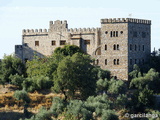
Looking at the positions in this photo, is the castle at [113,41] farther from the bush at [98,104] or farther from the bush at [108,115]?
the bush at [108,115]

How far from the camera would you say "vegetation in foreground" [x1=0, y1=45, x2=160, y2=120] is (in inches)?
2594

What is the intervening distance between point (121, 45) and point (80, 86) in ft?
40.6

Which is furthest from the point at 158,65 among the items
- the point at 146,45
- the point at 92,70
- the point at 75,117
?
the point at 75,117

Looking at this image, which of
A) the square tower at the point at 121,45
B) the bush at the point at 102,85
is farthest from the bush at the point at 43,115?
the square tower at the point at 121,45

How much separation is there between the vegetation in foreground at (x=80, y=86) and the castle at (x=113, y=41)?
59.2 inches

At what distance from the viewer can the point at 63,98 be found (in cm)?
7225

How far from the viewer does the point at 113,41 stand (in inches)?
3155

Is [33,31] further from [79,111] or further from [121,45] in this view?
[79,111]

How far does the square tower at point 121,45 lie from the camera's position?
7962 cm

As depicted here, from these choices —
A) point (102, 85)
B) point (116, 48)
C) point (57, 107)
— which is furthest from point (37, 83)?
point (116, 48)

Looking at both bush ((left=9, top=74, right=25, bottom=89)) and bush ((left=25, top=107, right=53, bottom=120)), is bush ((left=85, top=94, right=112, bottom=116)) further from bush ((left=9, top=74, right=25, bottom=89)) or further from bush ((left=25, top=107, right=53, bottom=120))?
bush ((left=9, top=74, right=25, bottom=89))

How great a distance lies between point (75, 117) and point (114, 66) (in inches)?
697

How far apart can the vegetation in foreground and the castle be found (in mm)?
1503

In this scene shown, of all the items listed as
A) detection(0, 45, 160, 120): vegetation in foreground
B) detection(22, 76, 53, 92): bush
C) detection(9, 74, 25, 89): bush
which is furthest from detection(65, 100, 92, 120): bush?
detection(9, 74, 25, 89): bush
